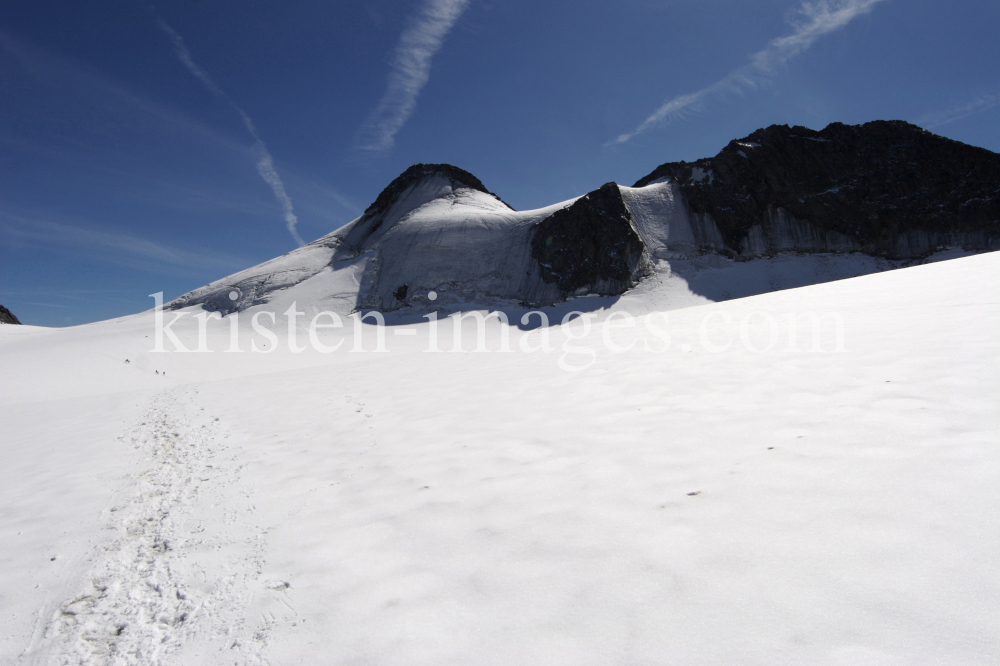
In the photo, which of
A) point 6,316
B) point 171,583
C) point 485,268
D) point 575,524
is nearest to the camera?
point 575,524

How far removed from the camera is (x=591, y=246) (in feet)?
93.4

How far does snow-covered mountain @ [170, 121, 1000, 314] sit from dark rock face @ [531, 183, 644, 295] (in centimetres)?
A: 9

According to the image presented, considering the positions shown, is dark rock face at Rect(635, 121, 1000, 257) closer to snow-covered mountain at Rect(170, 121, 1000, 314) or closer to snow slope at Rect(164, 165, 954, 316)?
snow-covered mountain at Rect(170, 121, 1000, 314)

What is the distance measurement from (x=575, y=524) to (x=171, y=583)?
8.84 ft

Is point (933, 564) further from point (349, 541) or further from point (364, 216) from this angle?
point (364, 216)

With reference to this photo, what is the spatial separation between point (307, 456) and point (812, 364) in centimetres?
584

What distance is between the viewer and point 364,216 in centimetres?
4191

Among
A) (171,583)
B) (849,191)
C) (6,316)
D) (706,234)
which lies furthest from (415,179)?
(171,583)

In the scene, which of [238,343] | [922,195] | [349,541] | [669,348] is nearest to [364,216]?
[238,343]

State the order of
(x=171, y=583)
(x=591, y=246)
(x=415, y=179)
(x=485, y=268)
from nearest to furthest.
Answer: (x=171, y=583)
(x=591, y=246)
(x=485, y=268)
(x=415, y=179)

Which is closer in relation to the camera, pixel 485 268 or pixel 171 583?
pixel 171 583

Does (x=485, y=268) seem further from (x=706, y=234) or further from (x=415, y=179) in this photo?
(x=415, y=179)

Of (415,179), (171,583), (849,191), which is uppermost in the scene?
(415,179)

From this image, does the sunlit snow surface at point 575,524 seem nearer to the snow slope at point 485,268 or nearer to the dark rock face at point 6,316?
the snow slope at point 485,268
